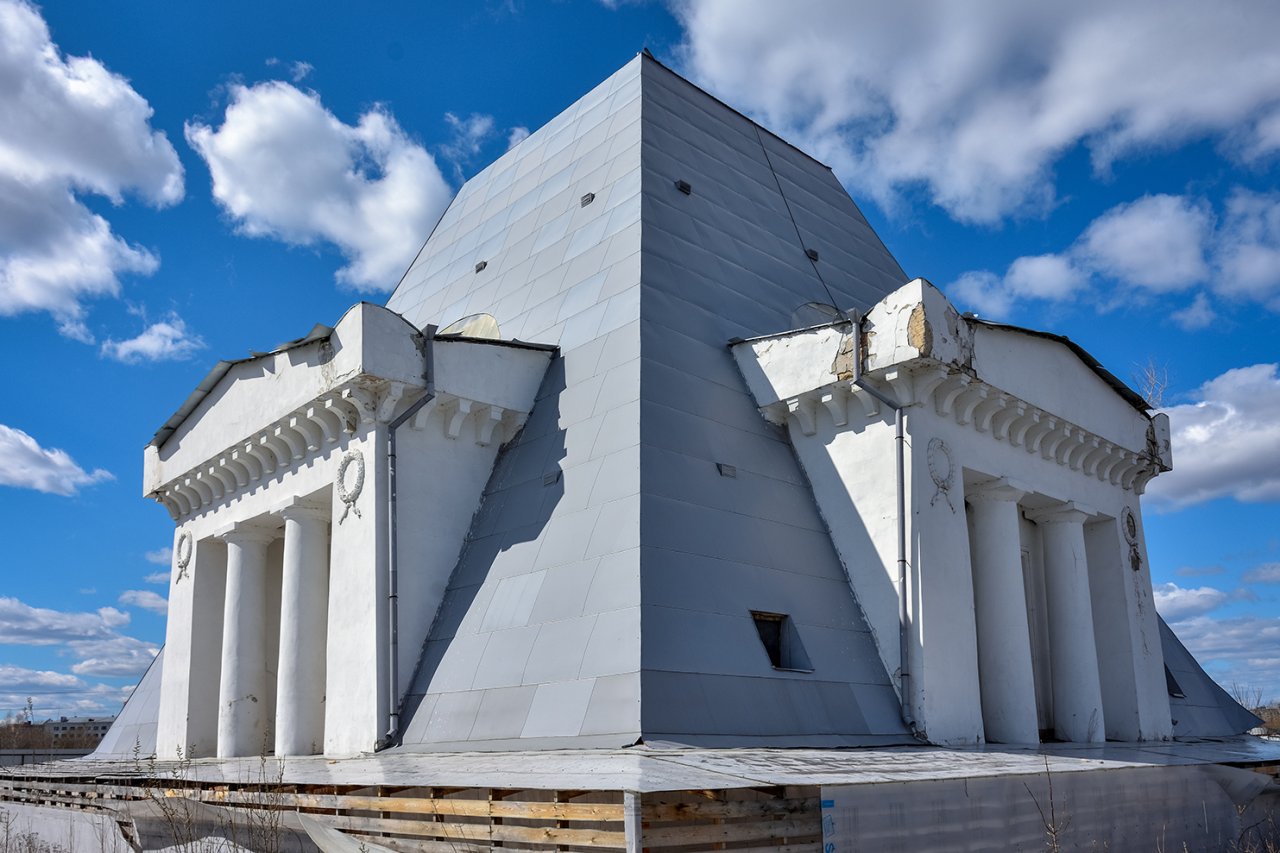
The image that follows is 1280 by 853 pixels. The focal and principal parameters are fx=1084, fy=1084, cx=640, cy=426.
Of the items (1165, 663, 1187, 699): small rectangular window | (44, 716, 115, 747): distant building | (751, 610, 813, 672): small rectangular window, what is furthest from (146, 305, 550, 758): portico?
(44, 716, 115, 747): distant building

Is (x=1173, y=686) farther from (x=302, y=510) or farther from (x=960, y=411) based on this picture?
(x=302, y=510)

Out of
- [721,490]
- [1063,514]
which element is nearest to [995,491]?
[1063,514]

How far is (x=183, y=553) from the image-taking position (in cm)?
2225

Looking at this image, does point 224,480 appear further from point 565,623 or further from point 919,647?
point 919,647

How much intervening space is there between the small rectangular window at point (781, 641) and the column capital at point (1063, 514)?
25.5 ft

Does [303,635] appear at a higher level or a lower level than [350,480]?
lower

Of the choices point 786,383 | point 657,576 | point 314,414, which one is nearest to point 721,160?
point 786,383

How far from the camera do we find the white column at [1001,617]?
676 inches

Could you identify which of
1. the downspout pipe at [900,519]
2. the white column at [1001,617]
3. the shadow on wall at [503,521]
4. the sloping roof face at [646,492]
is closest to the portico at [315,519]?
the shadow on wall at [503,521]

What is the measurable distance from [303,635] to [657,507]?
7085 mm

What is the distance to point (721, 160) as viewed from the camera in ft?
74.0

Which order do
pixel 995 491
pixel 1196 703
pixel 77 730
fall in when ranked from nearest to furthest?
pixel 995 491
pixel 1196 703
pixel 77 730

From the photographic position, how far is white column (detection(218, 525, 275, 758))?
19.5 meters

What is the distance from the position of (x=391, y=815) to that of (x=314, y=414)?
886 centimetres
